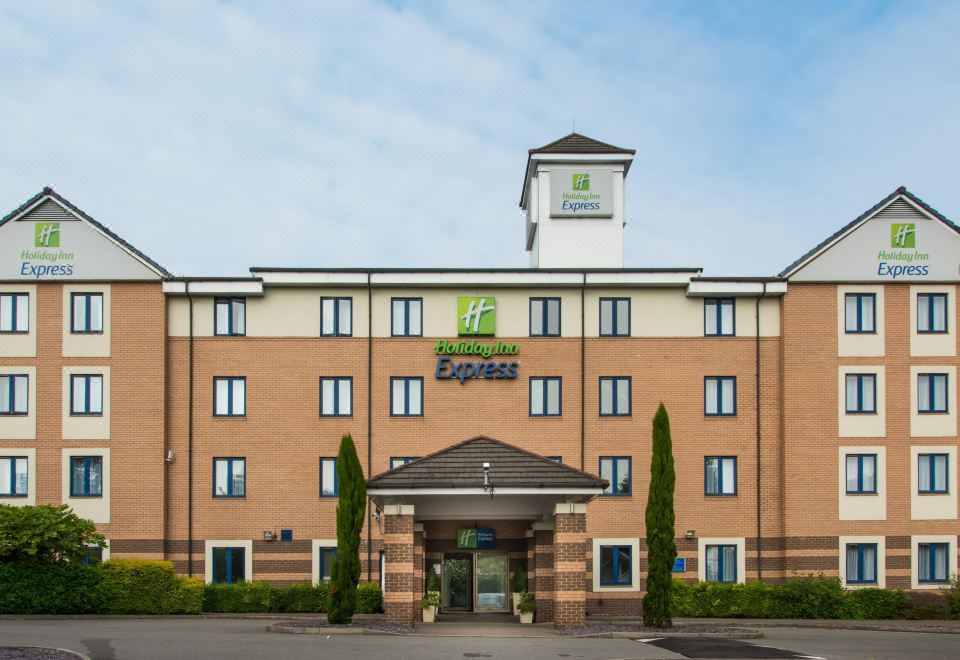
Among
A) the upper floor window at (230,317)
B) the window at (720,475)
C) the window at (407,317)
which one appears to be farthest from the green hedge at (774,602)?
the upper floor window at (230,317)

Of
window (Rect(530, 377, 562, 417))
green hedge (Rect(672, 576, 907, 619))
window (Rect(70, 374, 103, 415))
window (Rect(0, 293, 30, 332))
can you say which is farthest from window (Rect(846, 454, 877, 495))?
window (Rect(0, 293, 30, 332))

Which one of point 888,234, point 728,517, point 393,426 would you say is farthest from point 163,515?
point 888,234

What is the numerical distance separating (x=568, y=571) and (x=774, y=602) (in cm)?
1016

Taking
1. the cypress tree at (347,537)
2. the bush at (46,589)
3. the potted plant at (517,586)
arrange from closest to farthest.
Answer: the cypress tree at (347,537) < the bush at (46,589) < the potted plant at (517,586)

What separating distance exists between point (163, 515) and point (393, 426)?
27.7 feet

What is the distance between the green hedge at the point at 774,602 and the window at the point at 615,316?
29.5ft

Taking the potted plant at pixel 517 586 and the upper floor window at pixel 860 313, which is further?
the upper floor window at pixel 860 313

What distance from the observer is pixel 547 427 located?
3759 centimetres

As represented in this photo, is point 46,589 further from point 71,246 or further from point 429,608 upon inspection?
point 71,246

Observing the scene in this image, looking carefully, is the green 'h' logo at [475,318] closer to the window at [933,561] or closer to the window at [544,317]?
the window at [544,317]

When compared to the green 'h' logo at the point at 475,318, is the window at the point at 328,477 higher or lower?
lower

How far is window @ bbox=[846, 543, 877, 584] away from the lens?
3675cm

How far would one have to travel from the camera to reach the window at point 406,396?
37625 mm

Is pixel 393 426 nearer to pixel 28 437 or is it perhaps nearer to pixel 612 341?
pixel 612 341
